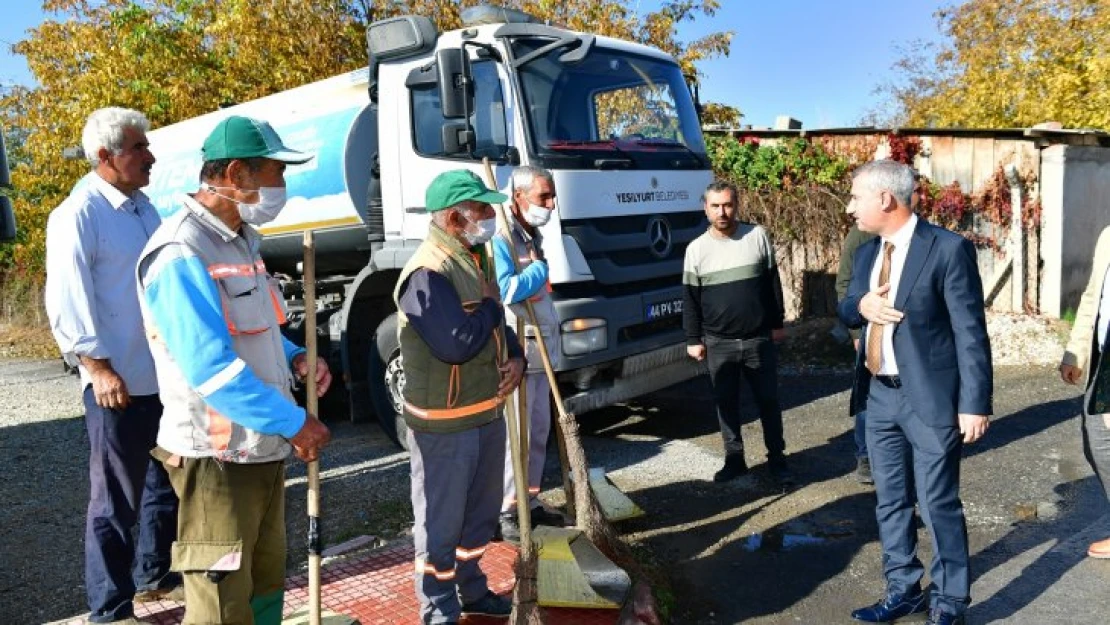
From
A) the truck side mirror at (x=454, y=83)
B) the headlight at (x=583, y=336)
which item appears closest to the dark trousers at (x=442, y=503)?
the headlight at (x=583, y=336)

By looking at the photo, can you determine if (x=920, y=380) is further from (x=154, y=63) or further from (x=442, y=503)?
(x=154, y=63)

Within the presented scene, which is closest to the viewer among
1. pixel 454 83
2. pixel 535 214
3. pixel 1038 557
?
pixel 1038 557

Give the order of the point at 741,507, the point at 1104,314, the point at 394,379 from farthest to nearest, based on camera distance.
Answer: the point at 394,379, the point at 741,507, the point at 1104,314

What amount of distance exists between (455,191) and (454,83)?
2.43m

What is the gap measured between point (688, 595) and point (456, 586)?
115 cm

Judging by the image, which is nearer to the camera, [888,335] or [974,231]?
[888,335]

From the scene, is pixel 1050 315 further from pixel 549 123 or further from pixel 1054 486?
pixel 549 123

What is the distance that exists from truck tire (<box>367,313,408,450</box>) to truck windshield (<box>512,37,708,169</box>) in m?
1.84

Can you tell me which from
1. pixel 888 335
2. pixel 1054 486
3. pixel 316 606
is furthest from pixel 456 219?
pixel 1054 486

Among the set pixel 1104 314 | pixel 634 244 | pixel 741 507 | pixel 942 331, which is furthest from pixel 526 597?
pixel 634 244

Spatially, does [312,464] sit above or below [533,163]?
below

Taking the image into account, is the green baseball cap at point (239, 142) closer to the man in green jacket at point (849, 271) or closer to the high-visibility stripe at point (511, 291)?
the high-visibility stripe at point (511, 291)

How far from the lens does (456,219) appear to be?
3334 millimetres

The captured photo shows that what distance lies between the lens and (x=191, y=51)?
14.8m
